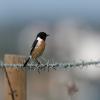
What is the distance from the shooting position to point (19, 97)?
395cm

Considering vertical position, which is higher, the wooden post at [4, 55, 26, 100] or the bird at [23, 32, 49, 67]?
the bird at [23, 32, 49, 67]

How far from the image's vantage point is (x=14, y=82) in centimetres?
393

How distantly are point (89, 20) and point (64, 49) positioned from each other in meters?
12.4

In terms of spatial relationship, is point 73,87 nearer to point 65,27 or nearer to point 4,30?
point 65,27

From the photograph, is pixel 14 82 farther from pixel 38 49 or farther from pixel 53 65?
pixel 38 49

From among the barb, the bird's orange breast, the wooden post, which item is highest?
the bird's orange breast

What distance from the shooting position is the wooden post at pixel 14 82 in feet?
12.9

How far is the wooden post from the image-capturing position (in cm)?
393

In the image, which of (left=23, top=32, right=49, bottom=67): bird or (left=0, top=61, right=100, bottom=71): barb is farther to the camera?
(left=23, top=32, right=49, bottom=67): bird

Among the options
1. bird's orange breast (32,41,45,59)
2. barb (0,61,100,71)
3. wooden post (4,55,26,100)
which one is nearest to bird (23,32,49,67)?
bird's orange breast (32,41,45,59)

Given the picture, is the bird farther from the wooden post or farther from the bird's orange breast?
the wooden post

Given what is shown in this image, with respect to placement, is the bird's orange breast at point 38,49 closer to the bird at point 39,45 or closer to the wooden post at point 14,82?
the bird at point 39,45

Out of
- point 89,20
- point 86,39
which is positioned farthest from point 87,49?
point 89,20

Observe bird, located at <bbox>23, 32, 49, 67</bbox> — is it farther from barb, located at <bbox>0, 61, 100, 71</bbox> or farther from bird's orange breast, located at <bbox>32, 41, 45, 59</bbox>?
barb, located at <bbox>0, 61, 100, 71</bbox>
